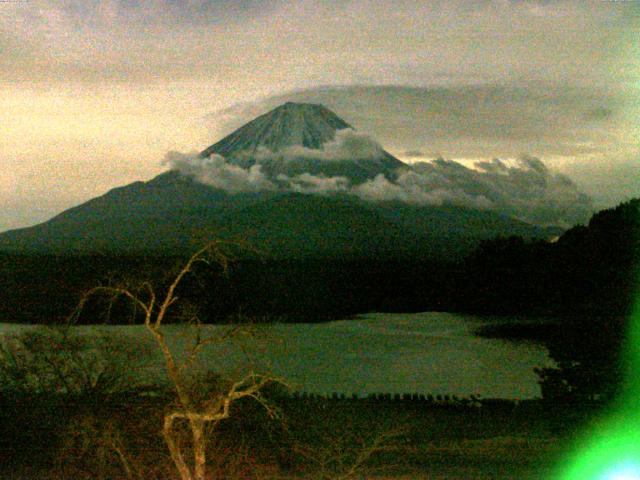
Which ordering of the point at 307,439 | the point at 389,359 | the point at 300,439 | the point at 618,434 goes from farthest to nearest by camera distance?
1. the point at 389,359
2. the point at 307,439
3. the point at 300,439
4. the point at 618,434

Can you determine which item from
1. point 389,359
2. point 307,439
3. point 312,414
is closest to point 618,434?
point 307,439

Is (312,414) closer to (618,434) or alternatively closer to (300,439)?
(300,439)

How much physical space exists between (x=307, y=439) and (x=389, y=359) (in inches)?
524

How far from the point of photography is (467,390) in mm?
18969

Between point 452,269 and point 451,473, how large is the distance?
36282mm

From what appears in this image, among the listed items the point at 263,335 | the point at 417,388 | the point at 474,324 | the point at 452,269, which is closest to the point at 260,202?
the point at 452,269

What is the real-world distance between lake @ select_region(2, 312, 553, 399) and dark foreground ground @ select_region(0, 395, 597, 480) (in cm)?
140

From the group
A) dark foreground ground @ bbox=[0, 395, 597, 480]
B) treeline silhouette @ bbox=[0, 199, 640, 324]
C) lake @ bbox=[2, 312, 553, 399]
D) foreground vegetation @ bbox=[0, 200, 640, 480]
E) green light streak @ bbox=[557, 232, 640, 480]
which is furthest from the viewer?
lake @ bbox=[2, 312, 553, 399]

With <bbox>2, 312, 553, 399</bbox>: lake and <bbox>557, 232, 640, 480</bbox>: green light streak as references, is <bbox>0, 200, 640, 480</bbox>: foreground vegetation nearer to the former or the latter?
<bbox>557, 232, 640, 480</bbox>: green light streak

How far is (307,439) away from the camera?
38.3ft

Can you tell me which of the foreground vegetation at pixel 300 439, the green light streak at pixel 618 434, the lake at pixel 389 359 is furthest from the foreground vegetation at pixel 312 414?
the lake at pixel 389 359

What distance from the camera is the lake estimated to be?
18.1m

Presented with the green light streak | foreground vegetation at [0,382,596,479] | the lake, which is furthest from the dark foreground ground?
the lake

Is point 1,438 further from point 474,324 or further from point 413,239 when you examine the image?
point 413,239
